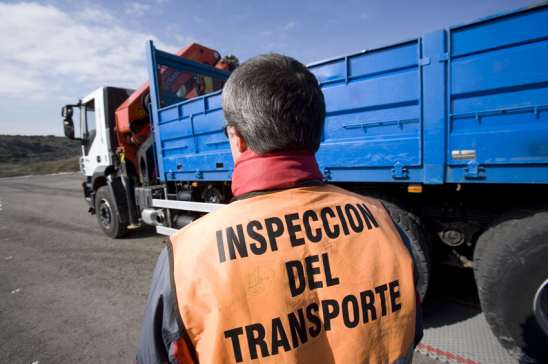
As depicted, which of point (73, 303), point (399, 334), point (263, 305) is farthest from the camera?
point (73, 303)

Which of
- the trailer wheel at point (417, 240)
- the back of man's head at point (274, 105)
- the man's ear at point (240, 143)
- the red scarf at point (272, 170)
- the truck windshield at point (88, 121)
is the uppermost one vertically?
the truck windshield at point (88, 121)

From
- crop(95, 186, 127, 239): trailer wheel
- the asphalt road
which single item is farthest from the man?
crop(95, 186, 127, 239): trailer wheel

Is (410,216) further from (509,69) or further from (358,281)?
(358,281)

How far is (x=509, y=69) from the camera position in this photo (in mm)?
1866

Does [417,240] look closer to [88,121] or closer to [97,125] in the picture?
[97,125]

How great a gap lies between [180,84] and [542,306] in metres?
4.97

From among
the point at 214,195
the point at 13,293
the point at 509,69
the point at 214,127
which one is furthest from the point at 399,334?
the point at 13,293

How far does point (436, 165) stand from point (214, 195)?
9.95ft

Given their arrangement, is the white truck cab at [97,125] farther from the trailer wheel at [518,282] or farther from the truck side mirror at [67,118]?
the trailer wheel at [518,282]

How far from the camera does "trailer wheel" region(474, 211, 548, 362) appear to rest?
6.26 feet

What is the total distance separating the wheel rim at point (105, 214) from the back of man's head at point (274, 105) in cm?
571

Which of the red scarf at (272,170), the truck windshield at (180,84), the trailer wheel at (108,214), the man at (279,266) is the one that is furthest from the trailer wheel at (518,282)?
the trailer wheel at (108,214)

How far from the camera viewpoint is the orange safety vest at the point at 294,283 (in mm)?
735

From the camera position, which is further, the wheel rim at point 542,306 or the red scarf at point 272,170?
the wheel rim at point 542,306
